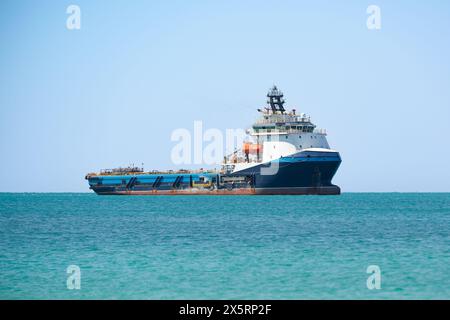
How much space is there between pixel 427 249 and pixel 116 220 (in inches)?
1244

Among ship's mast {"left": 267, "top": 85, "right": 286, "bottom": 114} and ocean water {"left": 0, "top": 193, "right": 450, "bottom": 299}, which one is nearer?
ocean water {"left": 0, "top": 193, "right": 450, "bottom": 299}

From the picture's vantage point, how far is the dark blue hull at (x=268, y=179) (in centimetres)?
9812

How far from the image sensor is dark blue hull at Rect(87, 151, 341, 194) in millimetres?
98125

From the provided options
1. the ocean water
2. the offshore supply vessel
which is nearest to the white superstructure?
the offshore supply vessel

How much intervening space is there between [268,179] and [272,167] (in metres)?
1.89

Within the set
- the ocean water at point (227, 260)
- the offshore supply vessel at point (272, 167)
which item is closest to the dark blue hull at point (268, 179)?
the offshore supply vessel at point (272, 167)

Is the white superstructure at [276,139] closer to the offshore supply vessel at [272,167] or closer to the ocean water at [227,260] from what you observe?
the offshore supply vessel at [272,167]

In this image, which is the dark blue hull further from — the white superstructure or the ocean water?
the ocean water

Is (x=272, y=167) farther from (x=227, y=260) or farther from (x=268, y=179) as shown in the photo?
(x=227, y=260)

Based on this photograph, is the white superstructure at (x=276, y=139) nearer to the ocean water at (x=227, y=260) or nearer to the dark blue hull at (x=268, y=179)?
the dark blue hull at (x=268, y=179)

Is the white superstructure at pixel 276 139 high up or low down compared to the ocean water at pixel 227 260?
up

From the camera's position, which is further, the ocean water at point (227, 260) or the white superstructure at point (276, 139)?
the white superstructure at point (276, 139)

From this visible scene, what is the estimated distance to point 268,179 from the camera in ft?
328
